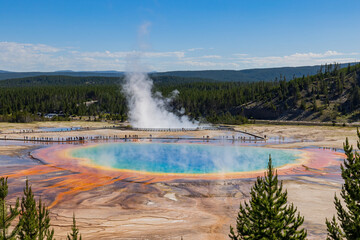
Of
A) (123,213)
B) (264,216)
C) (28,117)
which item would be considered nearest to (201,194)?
(123,213)

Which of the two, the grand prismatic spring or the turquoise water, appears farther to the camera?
the turquoise water

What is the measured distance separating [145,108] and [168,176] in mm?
69837

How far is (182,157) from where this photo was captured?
168 ft

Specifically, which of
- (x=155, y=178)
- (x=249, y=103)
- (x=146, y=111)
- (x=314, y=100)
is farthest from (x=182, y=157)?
(x=249, y=103)

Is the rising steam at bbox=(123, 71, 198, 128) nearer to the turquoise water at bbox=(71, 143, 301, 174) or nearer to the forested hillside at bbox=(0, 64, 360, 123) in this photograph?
the forested hillside at bbox=(0, 64, 360, 123)

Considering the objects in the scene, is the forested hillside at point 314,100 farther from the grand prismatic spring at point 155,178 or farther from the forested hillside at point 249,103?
the grand prismatic spring at point 155,178

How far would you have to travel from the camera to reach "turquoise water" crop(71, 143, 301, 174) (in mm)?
43219

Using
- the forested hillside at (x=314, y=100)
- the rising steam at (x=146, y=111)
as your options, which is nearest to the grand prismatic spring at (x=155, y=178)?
the rising steam at (x=146, y=111)

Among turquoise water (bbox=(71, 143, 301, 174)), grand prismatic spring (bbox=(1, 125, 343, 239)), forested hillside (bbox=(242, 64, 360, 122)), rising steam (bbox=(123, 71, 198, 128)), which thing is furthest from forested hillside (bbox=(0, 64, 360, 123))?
turquoise water (bbox=(71, 143, 301, 174))

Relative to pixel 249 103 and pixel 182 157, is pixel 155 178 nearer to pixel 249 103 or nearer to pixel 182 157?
pixel 182 157

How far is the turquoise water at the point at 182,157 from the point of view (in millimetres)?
43219

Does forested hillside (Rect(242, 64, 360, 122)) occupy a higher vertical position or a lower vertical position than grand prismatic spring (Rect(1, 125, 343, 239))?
higher

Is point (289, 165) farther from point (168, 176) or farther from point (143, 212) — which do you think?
point (143, 212)

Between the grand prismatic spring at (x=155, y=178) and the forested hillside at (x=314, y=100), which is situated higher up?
the forested hillside at (x=314, y=100)
